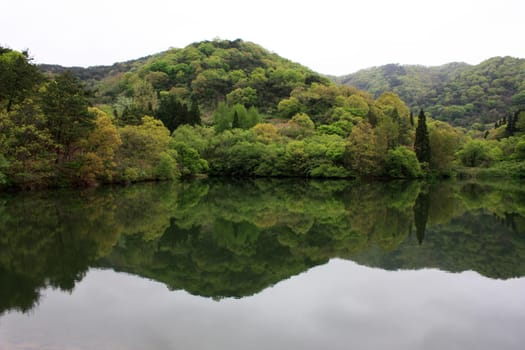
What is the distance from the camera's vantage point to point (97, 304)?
841cm

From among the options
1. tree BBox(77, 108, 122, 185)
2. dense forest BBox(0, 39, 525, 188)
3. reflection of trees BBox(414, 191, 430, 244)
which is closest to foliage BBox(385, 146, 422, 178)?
dense forest BBox(0, 39, 525, 188)

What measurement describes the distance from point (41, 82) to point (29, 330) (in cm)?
3102

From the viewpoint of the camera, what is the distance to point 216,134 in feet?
190

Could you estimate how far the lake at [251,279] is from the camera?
6.98 meters

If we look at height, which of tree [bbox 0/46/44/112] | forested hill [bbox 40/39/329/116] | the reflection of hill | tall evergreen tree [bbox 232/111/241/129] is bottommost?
the reflection of hill

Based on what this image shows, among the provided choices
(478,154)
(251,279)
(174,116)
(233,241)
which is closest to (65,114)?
(233,241)

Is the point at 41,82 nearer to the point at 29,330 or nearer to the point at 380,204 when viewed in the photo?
the point at 380,204

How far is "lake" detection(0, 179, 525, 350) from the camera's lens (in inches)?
275

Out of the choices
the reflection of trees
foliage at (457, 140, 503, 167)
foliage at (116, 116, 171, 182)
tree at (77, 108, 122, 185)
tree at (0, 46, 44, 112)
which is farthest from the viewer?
foliage at (457, 140, 503, 167)

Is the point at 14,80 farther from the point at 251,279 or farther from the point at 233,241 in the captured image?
the point at 251,279

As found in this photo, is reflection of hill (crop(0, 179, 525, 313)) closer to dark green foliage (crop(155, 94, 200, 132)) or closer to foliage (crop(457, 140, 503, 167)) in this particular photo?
dark green foliage (crop(155, 94, 200, 132))

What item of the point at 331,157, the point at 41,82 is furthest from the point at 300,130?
the point at 41,82

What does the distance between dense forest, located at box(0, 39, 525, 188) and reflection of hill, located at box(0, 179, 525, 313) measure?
8168mm

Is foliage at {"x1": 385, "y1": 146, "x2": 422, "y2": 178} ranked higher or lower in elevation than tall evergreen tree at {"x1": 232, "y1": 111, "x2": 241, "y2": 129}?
lower
